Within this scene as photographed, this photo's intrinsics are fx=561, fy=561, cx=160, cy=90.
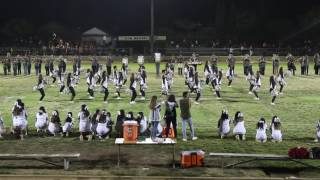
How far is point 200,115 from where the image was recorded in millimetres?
26141

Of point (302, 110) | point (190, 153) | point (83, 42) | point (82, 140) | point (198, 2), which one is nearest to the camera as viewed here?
point (190, 153)

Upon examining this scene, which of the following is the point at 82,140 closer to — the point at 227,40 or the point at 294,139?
the point at 294,139

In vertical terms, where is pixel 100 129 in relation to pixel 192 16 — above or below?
below

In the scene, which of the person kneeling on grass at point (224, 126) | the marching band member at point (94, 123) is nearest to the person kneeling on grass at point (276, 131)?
the person kneeling on grass at point (224, 126)

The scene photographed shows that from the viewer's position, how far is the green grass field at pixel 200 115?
17.5 m

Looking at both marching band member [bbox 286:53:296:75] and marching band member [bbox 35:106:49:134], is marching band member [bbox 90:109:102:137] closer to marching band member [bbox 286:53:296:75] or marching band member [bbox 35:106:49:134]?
marching band member [bbox 35:106:49:134]

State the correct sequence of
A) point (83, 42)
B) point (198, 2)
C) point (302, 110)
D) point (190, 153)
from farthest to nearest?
point (198, 2)
point (83, 42)
point (302, 110)
point (190, 153)

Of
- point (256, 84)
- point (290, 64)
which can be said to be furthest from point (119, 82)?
point (290, 64)

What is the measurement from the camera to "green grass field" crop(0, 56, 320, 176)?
57.5 feet

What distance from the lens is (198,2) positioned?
74.2 metres

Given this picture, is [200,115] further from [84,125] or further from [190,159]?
[190,159]

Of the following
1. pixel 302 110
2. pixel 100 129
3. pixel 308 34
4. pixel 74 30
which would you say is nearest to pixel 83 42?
pixel 74 30

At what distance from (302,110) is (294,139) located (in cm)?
765

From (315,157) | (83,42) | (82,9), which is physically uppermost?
(82,9)
